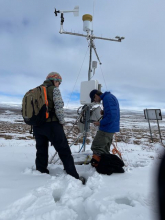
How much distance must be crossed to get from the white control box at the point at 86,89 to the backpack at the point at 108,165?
5.93ft

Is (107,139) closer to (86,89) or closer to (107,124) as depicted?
(107,124)

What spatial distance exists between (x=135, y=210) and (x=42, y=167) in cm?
201

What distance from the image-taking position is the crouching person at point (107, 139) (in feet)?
10.9

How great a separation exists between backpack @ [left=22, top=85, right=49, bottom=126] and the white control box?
1949 mm

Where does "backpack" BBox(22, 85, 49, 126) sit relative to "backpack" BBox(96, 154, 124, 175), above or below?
above

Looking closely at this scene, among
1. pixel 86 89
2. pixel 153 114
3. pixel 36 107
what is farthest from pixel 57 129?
pixel 153 114

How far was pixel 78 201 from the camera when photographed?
2.07 meters

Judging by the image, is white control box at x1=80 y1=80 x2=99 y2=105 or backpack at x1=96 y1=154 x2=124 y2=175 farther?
white control box at x1=80 y1=80 x2=99 y2=105

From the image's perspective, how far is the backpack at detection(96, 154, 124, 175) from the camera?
10.7ft

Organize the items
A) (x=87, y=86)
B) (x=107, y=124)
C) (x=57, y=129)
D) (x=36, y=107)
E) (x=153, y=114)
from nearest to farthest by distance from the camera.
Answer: (x=36, y=107) → (x=57, y=129) → (x=107, y=124) → (x=87, y=86) → (x=153, y=114)

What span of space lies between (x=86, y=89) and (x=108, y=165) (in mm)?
2325

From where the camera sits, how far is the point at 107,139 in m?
3.61

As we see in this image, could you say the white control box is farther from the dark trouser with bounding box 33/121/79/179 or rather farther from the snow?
the snow

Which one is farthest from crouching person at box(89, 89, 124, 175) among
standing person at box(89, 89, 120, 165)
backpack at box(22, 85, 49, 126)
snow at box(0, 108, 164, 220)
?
backpack at box(22, 85, 49, 126)
